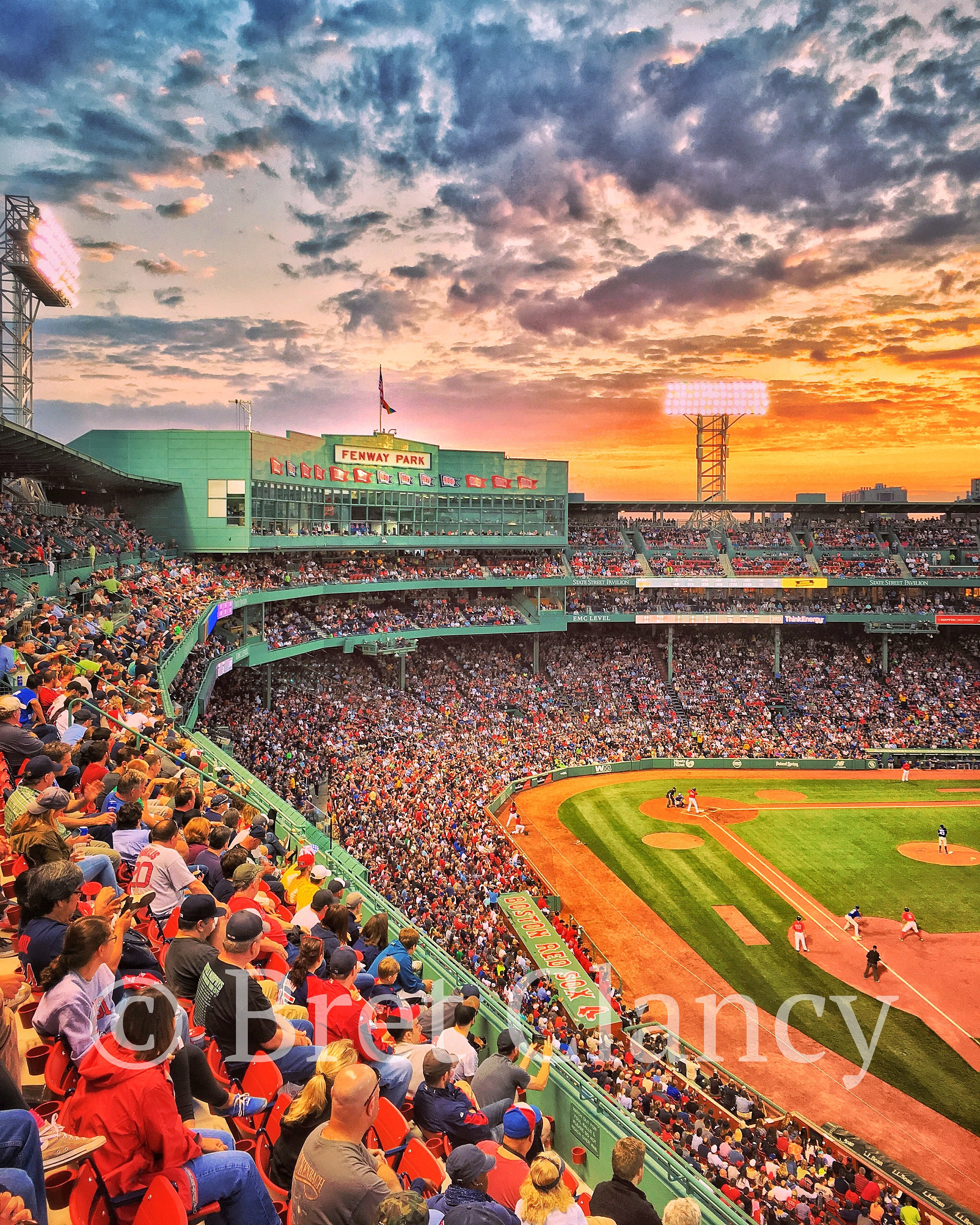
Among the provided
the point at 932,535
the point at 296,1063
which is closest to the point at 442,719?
the point at 296,1063

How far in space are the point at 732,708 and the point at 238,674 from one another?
89.8 feet

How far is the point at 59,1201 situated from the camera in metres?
3.70

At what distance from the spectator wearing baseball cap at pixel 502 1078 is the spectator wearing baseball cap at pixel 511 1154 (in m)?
0.36

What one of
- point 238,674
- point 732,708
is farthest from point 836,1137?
point 732,708

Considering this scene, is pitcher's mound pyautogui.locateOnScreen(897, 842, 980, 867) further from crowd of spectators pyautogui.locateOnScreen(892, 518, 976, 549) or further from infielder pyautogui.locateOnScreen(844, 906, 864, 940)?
crowd of spectators pyautogui.locateOnScreen(892, 518, 976, 549)

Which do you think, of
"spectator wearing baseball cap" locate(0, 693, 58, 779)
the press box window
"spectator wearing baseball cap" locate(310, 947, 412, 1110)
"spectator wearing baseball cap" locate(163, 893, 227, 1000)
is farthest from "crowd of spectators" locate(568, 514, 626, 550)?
"spectator wearing baseball cap" locate(163, 893, 227, 1000)

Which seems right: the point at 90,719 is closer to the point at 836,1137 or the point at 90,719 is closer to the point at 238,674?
the point at 836,1137

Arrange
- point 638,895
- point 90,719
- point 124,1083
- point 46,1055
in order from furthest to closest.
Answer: point 638,895 → point 90,719 → point 46,1055 → point 124,1083

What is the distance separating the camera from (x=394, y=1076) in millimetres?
5254

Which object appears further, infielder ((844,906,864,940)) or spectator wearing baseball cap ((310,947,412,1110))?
infielder ((844,906,864,940))

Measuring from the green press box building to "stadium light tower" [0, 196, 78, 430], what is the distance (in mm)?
4813

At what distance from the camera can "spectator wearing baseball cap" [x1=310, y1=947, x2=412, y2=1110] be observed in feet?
17.3

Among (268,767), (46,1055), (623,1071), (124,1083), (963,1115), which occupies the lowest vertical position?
(963,1115)

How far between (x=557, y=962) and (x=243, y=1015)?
16.6 m
